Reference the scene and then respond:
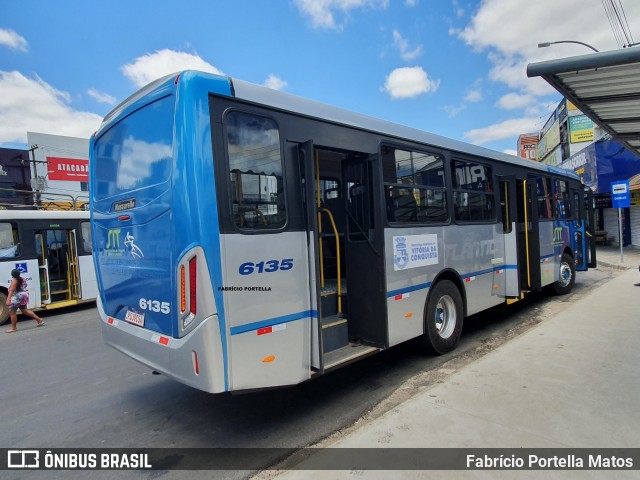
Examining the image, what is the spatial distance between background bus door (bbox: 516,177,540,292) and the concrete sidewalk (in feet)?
6.91

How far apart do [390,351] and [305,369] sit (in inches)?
108

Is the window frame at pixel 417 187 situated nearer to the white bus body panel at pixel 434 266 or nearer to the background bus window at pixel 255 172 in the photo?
the white bus body panel at pixel 434 266

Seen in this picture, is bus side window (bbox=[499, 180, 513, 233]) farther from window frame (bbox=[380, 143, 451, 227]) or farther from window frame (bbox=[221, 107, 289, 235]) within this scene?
window frame (bbox=[221, 107, 289, 235])

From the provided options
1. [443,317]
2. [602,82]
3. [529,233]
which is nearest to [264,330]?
[443,317]

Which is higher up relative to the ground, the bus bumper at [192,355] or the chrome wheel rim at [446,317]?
the bus bumper at [192,355]

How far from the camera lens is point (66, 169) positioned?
31.7 m

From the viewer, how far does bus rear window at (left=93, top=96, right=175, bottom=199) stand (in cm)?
338

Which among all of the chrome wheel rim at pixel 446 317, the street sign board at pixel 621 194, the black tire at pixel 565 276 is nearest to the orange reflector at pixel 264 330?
the chrome wheel rim at pixel 446 317

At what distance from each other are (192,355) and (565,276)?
942 centimetres

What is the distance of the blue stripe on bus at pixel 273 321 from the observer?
323cm

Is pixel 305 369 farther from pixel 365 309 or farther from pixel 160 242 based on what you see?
pixel 160 242

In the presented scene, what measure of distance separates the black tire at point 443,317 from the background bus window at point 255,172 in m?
2.78

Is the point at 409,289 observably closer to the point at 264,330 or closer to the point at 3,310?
the point at 264,330

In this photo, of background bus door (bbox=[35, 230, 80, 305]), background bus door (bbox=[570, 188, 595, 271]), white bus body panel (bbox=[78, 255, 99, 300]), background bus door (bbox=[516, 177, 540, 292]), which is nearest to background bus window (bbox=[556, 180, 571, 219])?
background bus door (bbox=[570, 188, 595, 271])
